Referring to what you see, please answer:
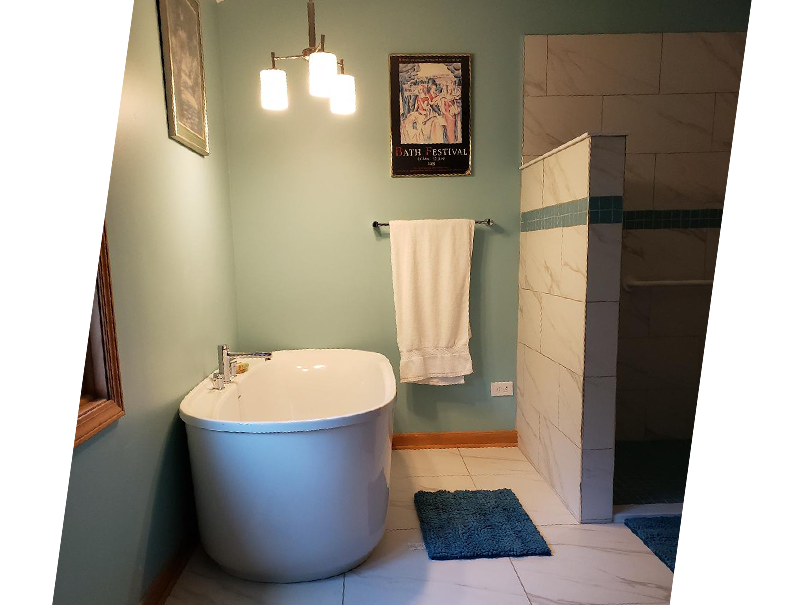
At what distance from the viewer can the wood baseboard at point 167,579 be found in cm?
157

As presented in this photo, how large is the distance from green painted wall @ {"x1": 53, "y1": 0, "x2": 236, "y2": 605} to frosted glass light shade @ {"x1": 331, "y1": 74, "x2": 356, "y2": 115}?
655 millimetres

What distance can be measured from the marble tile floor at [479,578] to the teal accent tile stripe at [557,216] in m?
1.26

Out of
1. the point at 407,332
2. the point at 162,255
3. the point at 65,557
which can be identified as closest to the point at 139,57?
the point at 162,255

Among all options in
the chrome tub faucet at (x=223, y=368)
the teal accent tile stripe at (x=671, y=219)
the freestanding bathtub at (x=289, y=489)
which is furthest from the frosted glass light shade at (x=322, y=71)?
the teal accent tile stripe at (x=671, y=219)

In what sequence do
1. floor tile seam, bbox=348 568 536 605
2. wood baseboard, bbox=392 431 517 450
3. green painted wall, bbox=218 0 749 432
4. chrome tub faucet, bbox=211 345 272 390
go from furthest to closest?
1. wood baseboard, bbox=392 431 517 450
2. green painted wall, bbox=218 0 749 432
3. chrome tub faucet, bbox=211 345 272 390
4. floor tile seam, bbox=348 568 536 605

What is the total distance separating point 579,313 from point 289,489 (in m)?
1.30

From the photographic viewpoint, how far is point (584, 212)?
1.98 metres

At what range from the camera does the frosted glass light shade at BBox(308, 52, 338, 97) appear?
2.01 m

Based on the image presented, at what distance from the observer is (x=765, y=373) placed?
371 mm

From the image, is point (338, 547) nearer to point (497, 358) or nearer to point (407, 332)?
point (407, 332)

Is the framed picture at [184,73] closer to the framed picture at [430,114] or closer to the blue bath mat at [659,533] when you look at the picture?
the framed picture at [430,114]

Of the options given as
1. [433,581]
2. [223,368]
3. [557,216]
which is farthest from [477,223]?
[433,581]

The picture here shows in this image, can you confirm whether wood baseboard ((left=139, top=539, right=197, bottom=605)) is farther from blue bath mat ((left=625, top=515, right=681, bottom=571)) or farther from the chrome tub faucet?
blue bath mat ((left=625, top=515, right=681, bottom=571))

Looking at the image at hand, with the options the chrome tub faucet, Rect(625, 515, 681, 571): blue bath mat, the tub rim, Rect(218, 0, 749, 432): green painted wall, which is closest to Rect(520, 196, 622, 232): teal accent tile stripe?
Rect(218, 0, 749, 432): green painted wall
